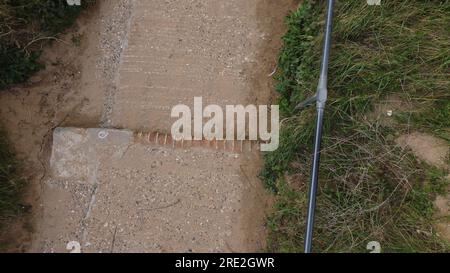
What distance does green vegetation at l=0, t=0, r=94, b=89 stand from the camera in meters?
3.33

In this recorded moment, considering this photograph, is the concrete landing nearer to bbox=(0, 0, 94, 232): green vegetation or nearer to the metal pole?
bbox=(0, 0, 94, 232): green vegetation

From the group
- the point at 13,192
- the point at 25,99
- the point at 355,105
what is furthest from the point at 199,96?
the point at 13,192

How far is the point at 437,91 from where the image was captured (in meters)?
3.01

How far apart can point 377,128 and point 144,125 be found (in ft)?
6.45

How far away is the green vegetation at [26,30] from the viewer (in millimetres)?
3332

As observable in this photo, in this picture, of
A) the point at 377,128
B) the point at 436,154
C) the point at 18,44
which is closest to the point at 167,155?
the point at 18,44

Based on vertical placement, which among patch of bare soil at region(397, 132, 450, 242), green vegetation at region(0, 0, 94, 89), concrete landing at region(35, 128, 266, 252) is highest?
green vegetation at region(0, 0, 94, 89)

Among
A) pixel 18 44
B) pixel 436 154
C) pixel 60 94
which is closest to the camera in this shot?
pixel 436 154

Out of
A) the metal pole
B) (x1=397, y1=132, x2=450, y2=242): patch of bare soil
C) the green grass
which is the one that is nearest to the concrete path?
the green grass

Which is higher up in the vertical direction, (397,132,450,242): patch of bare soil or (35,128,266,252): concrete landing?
(397,132,450,242): patch of bare soil

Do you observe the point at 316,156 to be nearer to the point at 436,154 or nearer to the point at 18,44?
the point at 436,154

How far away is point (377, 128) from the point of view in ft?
10.0

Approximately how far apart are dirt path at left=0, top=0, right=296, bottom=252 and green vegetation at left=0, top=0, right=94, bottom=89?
149 mm

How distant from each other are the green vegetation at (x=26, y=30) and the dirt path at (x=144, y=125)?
Answer: 0.15 m
